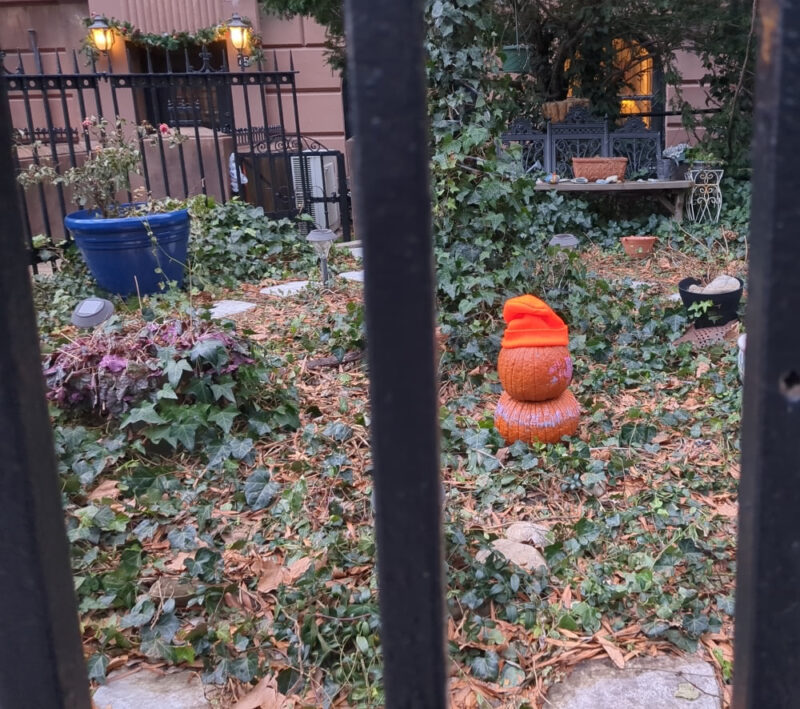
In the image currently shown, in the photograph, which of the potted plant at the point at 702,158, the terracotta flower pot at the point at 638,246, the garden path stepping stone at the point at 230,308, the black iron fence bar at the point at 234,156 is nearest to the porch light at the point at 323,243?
the garden path stepping stone at the point at 230,308

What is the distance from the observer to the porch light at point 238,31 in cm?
1182

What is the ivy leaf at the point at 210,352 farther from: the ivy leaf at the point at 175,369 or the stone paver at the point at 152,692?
the stone paver at the point at 152,692

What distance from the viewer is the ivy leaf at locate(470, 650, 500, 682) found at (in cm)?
192

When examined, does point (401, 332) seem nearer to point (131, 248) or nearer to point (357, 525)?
point (357, 525)

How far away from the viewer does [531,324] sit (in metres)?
3.43

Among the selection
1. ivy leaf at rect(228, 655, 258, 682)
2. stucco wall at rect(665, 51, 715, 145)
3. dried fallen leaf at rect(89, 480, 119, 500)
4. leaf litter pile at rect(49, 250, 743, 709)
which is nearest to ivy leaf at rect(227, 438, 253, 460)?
leaf litter pile at rect(49, 250, 743, 709)

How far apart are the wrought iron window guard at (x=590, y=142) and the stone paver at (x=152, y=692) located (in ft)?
29.8

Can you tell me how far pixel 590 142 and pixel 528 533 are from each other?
28.3 feet

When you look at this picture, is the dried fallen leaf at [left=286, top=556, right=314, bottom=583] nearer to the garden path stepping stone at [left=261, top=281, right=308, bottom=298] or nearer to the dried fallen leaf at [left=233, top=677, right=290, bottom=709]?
the dried fallen leaf at [left=233, top=677, right=290, bottom=709]

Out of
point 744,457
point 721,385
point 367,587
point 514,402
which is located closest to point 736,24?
point 721,385

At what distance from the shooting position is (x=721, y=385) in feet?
12.7

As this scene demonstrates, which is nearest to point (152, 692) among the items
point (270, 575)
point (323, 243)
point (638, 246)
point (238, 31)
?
point (270, 575)

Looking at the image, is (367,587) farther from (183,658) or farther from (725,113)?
(725,113)

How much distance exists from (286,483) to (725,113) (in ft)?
28.3
